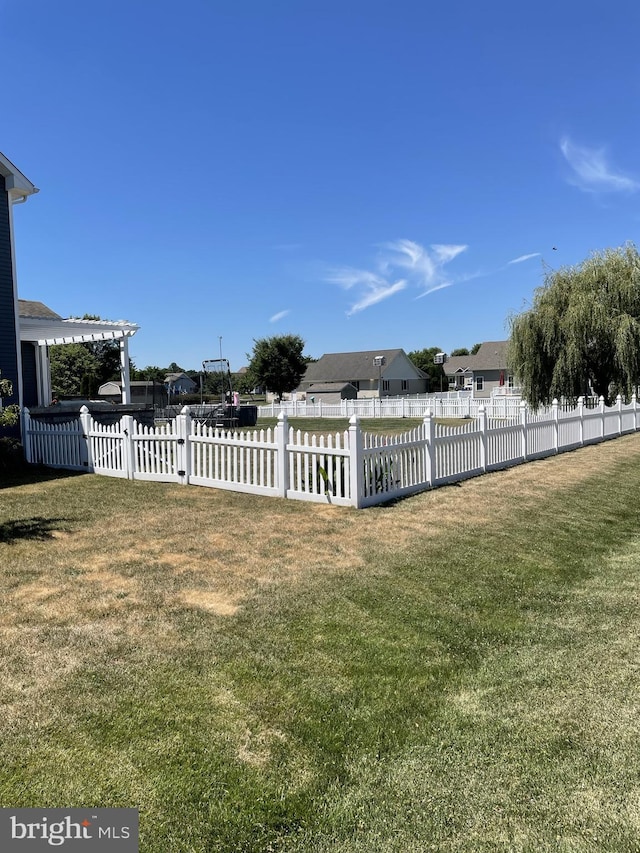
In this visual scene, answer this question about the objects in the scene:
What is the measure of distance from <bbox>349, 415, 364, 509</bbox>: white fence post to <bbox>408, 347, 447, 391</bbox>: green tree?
5764 cm

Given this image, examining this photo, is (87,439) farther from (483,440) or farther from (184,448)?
(483,440)

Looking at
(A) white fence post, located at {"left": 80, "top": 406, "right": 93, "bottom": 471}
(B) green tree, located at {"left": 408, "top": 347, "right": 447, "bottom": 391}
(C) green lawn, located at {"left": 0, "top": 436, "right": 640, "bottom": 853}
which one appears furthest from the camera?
(B) green tree, located at {"left": 408, "top": 347, "right": 447, "bottom": 391}

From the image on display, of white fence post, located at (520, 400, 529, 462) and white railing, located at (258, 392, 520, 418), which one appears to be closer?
white fence post, located at (520, 400, 529, 462)

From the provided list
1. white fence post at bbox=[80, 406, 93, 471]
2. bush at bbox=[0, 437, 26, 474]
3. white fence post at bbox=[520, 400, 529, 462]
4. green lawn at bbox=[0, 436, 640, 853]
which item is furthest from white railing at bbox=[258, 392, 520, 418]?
green lawn at bbox=[0, 436, 640, 853]

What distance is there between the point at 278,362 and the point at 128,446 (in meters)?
45.7

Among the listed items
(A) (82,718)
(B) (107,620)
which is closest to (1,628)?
(B) (107,620)

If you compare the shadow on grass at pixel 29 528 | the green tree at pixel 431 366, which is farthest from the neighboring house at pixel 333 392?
the shadow on grass at pixel 29 528

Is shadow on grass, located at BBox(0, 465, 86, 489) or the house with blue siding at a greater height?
the house with blue siding

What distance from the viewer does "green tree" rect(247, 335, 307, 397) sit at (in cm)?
5466

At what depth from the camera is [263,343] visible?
54812 mm

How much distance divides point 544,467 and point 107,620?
951 centimetres

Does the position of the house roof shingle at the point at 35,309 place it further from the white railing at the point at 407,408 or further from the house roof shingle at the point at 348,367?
the house roof shingle at the point at 348,367

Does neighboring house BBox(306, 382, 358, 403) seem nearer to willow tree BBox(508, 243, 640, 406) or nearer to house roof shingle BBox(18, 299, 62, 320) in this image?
willow tree BBox(508, 243, 640, 406)

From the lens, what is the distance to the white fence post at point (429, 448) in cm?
870
